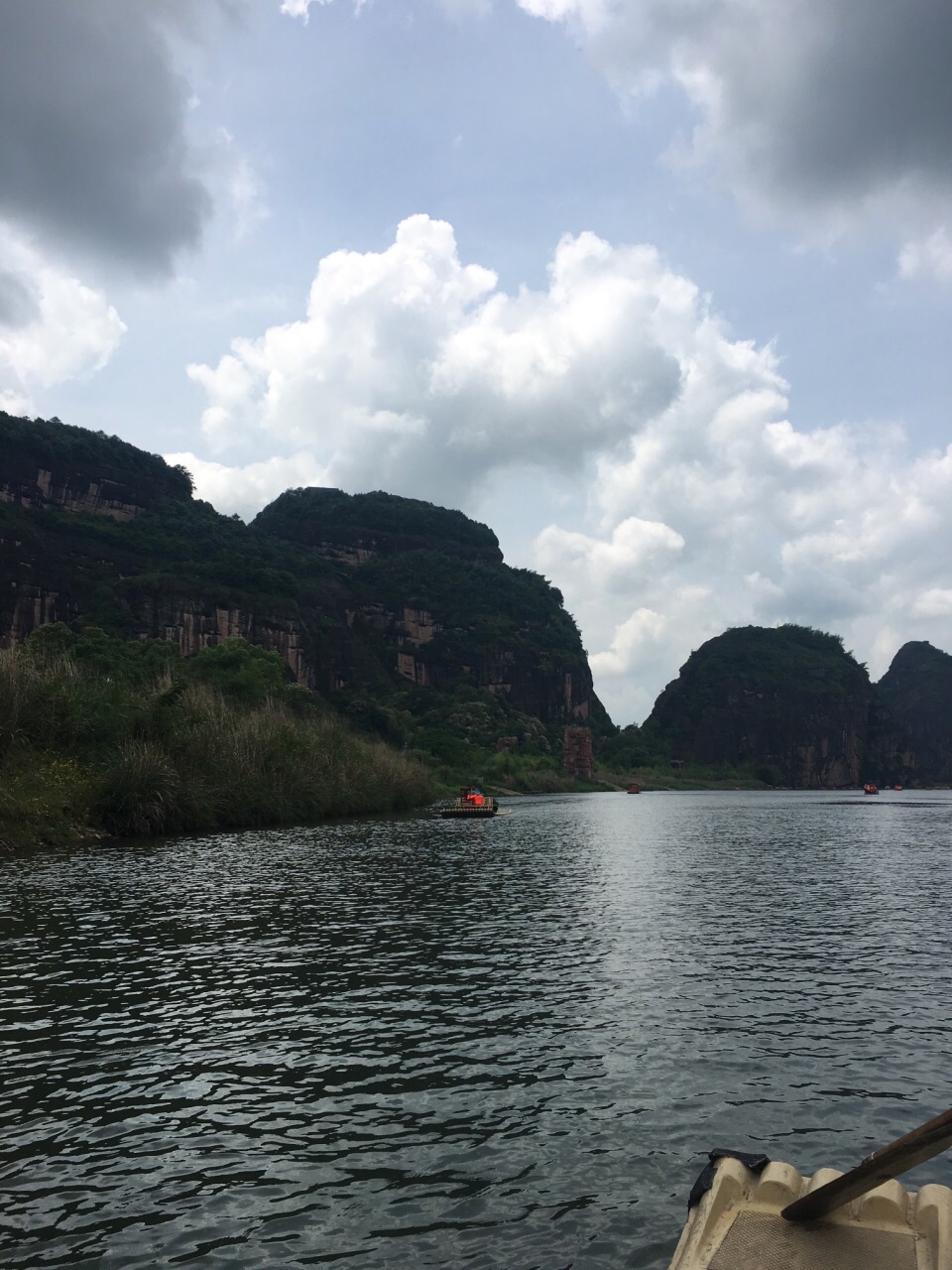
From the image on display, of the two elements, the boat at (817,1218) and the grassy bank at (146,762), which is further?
the grassy bank at (146,762)

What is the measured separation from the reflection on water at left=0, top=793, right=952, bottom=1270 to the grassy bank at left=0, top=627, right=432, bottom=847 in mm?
13568

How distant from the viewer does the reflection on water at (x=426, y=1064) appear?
789cm

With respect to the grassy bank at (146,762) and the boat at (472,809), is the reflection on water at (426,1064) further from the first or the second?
the boat at (472,809)

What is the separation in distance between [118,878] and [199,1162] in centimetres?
2128

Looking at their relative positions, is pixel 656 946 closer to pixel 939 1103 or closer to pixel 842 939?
pixel 842 939

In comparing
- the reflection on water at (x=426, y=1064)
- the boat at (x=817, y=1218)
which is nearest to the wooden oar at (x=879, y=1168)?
the boat at (x=817, y=1218)

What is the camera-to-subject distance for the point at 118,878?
93.4ft

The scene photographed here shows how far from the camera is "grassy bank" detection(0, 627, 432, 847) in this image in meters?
39.4

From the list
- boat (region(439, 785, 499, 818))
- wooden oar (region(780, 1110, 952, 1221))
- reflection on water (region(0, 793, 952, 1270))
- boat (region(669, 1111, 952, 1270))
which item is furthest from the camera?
boat (region(439, 785, 499, 818))

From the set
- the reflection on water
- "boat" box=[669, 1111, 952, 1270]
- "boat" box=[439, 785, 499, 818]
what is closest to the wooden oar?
"boat" box=[669, 1111, 952, 1270]

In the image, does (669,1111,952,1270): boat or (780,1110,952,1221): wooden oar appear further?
(669,1111,952,1270): boat

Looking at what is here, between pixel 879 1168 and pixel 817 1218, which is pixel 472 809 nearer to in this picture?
pixel 817 1218

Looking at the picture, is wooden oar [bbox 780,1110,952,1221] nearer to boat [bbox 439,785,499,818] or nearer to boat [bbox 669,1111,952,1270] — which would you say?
boat [bbox 669,1111,952,1270]

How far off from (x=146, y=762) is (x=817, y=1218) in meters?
40.0
